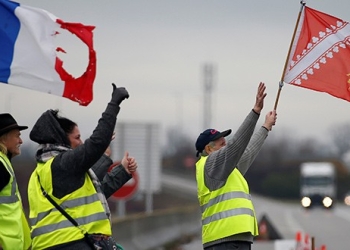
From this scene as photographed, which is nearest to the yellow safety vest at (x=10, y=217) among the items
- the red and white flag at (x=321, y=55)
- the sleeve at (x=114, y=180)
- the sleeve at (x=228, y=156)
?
the sleeve at (x=114, y=180)

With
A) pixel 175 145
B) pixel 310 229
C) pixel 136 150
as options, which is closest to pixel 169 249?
pixel 136 150

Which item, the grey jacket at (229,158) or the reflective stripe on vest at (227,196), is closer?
the grey jacket at (229,158)

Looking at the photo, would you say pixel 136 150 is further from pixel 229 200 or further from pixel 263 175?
pixel 263 175

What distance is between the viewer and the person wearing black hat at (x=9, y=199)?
8953mm

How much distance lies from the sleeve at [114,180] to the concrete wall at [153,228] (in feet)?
40.4

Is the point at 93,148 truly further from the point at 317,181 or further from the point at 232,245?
the point at 317,181

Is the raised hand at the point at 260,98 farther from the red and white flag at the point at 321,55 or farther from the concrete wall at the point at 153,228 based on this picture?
the concrete wall at the point at 153,228

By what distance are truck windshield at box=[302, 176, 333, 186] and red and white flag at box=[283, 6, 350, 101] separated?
203ft

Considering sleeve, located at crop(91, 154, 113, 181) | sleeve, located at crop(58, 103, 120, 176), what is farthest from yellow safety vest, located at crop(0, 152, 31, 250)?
sleeve, located at crop(91, 154, 113, 181)

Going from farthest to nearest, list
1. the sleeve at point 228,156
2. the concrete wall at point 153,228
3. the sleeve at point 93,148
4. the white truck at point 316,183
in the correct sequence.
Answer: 1. the white truck at point 316,183
2. the concrete wall at point 153,228
3. the sleeve at point 228,156
4. the sleeve at point 93,148

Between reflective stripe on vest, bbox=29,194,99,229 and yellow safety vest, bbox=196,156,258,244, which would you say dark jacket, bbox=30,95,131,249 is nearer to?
reflective stripe on vest, bbox=29,194,99,229

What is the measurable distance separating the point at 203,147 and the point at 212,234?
0.84 m

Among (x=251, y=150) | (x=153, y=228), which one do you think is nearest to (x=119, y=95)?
(x=251, y=150)

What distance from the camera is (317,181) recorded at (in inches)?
2908
